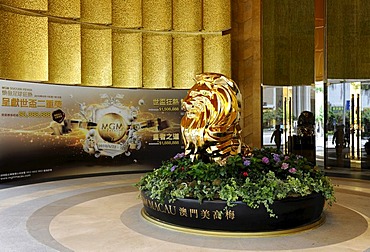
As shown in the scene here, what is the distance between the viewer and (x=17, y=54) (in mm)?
8820

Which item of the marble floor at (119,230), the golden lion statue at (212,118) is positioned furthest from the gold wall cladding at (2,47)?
the golden lion statue at (212,118)

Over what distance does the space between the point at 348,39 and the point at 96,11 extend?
663cm

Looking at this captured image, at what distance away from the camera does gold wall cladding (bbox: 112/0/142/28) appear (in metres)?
10.6

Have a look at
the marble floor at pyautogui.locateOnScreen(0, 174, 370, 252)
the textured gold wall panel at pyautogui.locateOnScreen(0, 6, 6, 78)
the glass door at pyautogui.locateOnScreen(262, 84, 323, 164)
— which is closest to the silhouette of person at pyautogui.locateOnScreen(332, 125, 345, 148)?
the glass door at pyautogui.locateOnScreen(262, 84, 323, 164)

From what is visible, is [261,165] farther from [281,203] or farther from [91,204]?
[91,204]

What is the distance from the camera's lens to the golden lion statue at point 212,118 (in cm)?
561

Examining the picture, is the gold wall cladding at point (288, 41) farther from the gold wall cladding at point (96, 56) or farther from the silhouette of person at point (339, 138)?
the gold wall cladding at point (96, 56)

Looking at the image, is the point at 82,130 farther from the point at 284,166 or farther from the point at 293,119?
the point at 284,166

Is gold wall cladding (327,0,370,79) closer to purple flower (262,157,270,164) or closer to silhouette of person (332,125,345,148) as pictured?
silhouette of person (332,125,345,148)

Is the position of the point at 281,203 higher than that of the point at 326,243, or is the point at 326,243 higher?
the point at 281,203

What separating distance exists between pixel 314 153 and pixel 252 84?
2.58 meters

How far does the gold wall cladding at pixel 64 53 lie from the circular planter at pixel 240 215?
563 centimetres

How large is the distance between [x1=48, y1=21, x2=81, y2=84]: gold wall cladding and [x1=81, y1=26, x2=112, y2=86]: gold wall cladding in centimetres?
34

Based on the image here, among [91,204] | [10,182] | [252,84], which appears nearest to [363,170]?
[252,84]
